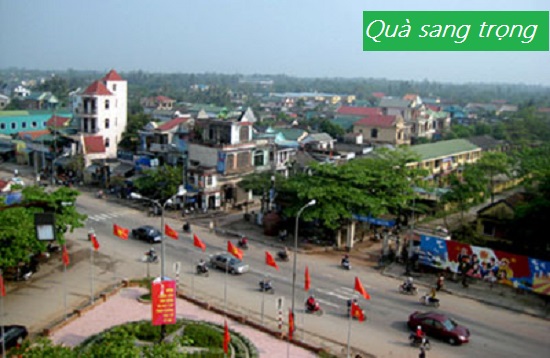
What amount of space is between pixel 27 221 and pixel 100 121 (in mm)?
31517

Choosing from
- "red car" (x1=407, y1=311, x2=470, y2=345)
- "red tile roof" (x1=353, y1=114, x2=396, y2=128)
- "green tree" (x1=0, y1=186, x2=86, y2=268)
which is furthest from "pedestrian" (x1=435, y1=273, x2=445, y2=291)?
"red tile roof" (x1=353, y1=114, x2=396, y2=128)

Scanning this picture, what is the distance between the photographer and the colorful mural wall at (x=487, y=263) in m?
22.2

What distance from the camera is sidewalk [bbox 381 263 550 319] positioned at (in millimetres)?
21625

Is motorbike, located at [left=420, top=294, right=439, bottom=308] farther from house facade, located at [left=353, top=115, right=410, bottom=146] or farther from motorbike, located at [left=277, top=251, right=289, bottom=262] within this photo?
house facade, located at [left=353, top=115, right=410, bottom=146]

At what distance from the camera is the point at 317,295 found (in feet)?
73.5

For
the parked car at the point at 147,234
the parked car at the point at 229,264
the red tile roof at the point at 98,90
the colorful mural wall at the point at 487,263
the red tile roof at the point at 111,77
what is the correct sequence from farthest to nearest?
the red tile roof at the point at 111,77 → the red tile roof at the point at 98,90 → the parked car at the point at 147,234 → the parked car at the point at 229,264 → the colorful mural wall at the point at 487,263

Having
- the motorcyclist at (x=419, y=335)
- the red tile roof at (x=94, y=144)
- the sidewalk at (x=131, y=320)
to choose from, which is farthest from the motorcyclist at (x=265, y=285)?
the red tile roof at (x=94, y=144)

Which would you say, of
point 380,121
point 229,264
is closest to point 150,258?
point 229,264

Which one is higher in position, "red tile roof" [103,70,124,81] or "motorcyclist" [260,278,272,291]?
"red tile roof" [103,70,124,81]

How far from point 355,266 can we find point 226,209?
541 inches

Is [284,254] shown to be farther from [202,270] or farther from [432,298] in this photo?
[432,298]

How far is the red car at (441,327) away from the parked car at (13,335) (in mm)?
13333

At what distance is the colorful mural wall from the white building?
3429 cm

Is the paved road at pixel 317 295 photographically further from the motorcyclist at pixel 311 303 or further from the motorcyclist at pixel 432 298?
the motorcyclist at pixel 432 298
